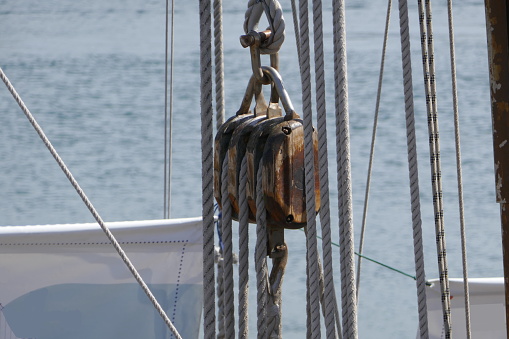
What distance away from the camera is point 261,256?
1.04m

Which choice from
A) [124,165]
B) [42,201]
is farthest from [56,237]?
[124,165]

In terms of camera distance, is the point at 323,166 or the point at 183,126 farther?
the point at 183,126

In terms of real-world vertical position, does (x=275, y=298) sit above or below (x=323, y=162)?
below

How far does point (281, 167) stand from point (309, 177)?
0.03 meters

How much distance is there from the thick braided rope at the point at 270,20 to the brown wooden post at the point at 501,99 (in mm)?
274

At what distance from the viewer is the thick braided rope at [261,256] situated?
1027 millimetres

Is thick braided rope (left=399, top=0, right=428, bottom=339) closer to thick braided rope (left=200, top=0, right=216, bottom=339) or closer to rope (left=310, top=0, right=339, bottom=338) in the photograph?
rope (left=310, top=0, right=339, bottom=338)

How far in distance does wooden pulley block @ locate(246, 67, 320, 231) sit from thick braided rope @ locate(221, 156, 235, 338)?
0.12ft

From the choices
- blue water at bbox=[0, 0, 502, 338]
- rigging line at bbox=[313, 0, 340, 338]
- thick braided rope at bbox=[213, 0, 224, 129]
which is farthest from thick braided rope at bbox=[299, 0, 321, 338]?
blue water at bbox=[0, 0, 502, 338]

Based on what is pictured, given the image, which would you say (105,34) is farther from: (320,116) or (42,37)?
(320,116)

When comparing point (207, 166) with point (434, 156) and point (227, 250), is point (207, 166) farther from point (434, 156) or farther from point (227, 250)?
point (434, 156)

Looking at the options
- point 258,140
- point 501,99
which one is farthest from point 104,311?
point 501,99

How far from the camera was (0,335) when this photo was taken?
94.4 inches

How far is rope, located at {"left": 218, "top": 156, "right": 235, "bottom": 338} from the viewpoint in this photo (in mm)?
1077
